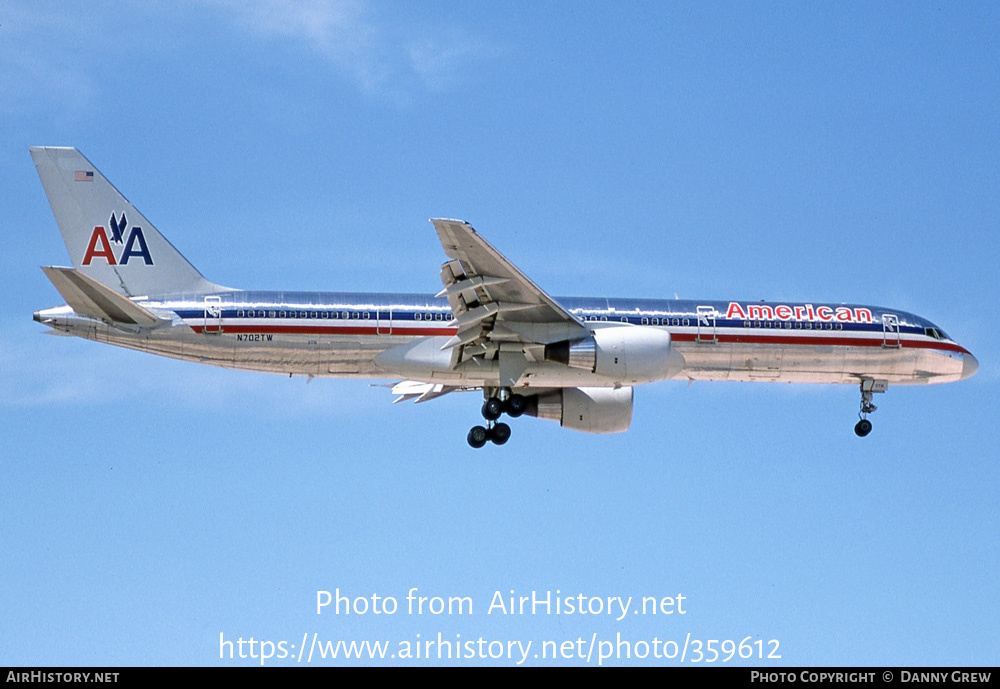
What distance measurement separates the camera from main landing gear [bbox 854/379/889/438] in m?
40.7

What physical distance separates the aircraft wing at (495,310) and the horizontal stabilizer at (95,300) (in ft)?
26.5

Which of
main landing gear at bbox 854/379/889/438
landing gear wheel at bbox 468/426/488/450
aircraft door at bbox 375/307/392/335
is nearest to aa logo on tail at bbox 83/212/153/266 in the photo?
aircraft door at bbox 375/307/392/335

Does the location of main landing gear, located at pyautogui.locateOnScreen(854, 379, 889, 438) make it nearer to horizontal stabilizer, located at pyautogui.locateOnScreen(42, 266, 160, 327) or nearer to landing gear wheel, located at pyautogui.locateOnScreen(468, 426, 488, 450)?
landing gear wheel, located at pyautogui.locateOnScreen(468, 426, 488, 450)

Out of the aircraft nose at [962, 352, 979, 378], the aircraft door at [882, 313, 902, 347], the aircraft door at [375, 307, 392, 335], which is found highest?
the aircraft door at [882, 313, 902, 347]

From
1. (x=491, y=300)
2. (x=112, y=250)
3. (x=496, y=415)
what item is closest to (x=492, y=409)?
(x=496, y=415)

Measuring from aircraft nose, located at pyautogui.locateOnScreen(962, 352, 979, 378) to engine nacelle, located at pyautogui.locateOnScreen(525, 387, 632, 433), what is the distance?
34.0 ft

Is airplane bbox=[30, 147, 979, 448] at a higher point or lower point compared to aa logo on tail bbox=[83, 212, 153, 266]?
lower

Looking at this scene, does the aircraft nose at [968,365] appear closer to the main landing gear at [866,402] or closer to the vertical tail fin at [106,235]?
the main landing gear at [866,402]

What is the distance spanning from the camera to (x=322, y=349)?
1469 inches

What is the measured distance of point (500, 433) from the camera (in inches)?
1522

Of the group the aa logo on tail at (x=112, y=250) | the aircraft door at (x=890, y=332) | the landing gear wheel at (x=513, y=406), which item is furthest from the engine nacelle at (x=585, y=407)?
the aa logo on tail at (x=112, y=250)
